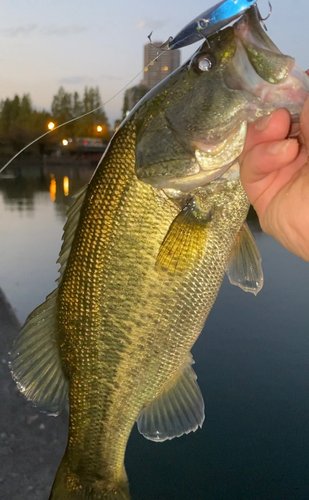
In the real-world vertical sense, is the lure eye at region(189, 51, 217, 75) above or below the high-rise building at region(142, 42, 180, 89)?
below

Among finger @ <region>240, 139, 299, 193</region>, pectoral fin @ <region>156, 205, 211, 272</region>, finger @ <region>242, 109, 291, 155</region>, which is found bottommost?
pectoral fin @ <region>156, 205, 211, 272</region>

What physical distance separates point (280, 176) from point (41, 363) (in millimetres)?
1245

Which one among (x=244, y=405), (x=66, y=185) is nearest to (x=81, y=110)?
(x=66, y=185)

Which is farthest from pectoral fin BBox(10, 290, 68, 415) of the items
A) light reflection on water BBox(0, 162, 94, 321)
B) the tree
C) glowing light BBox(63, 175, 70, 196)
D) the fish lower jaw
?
the tree

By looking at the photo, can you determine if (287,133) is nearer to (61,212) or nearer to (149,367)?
(149,367)

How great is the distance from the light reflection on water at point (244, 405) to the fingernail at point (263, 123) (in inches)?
109

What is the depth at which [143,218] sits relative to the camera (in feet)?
5.32

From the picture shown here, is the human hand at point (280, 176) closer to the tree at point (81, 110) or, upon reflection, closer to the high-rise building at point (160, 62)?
the high-rise building at point (160, 62)

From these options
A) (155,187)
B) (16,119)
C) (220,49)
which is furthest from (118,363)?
(16,119)

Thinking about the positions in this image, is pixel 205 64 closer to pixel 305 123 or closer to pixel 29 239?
pixel 305 123

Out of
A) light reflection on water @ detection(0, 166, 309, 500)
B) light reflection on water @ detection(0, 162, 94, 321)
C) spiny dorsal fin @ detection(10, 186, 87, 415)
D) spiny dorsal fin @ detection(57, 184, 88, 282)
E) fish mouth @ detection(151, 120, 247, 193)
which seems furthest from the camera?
light reflection on water @ detection(0, 162, 94, 321)

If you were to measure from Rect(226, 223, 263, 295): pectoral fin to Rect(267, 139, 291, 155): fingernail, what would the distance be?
45 cm

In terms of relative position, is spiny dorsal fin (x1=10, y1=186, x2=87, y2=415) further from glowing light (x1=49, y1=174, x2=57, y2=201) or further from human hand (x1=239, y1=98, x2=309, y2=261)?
glowing light (x1=49, y1=174, x2=57, y2=201)

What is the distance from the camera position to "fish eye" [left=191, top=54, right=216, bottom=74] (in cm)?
156
